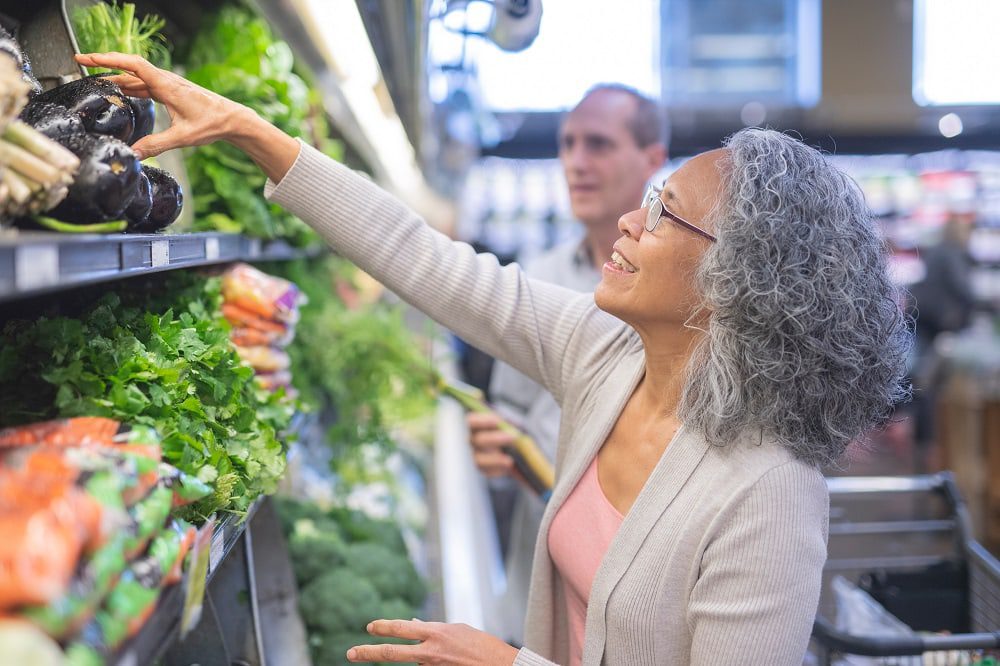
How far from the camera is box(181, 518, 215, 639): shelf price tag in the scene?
3.26 feet

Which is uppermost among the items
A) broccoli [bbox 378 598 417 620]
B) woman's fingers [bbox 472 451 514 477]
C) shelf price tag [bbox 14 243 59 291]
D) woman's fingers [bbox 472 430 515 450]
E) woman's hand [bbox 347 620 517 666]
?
shelf price tag [bbox 14 243 59 291]

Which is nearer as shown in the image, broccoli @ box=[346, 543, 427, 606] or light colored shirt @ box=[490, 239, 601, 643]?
broccoli @ box=[346, 543, 427, 606]

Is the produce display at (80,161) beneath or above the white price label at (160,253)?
above

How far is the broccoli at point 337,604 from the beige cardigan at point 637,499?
708 mm

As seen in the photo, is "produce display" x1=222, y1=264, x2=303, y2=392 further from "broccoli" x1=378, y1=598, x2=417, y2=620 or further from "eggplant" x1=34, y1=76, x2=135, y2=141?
"broccoli" x1=378, y1=598, x2=417, y2=620

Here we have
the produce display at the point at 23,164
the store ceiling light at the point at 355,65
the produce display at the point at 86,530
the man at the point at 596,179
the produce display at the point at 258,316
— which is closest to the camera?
the produce display at the point at 86,530

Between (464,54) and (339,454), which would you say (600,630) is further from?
(464,54)

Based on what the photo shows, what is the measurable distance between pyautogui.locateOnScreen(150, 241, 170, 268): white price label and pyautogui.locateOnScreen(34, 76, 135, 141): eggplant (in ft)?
0.58

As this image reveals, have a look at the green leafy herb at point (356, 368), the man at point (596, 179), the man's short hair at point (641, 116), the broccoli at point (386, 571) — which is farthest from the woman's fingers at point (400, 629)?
the man's short hair at point (641, 116)

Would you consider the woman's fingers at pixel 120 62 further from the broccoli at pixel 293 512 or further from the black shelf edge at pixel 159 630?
the broccoli at pixel 293 512

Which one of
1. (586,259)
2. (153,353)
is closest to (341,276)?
(586,259)

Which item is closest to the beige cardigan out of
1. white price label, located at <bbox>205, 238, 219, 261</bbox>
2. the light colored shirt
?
white price label, located at <bbox>205, 238, 219, 261</bbox>

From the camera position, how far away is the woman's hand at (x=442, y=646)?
1.37 metres

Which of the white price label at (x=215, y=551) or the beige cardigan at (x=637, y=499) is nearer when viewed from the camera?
the white price label at (x=215, y=551)
